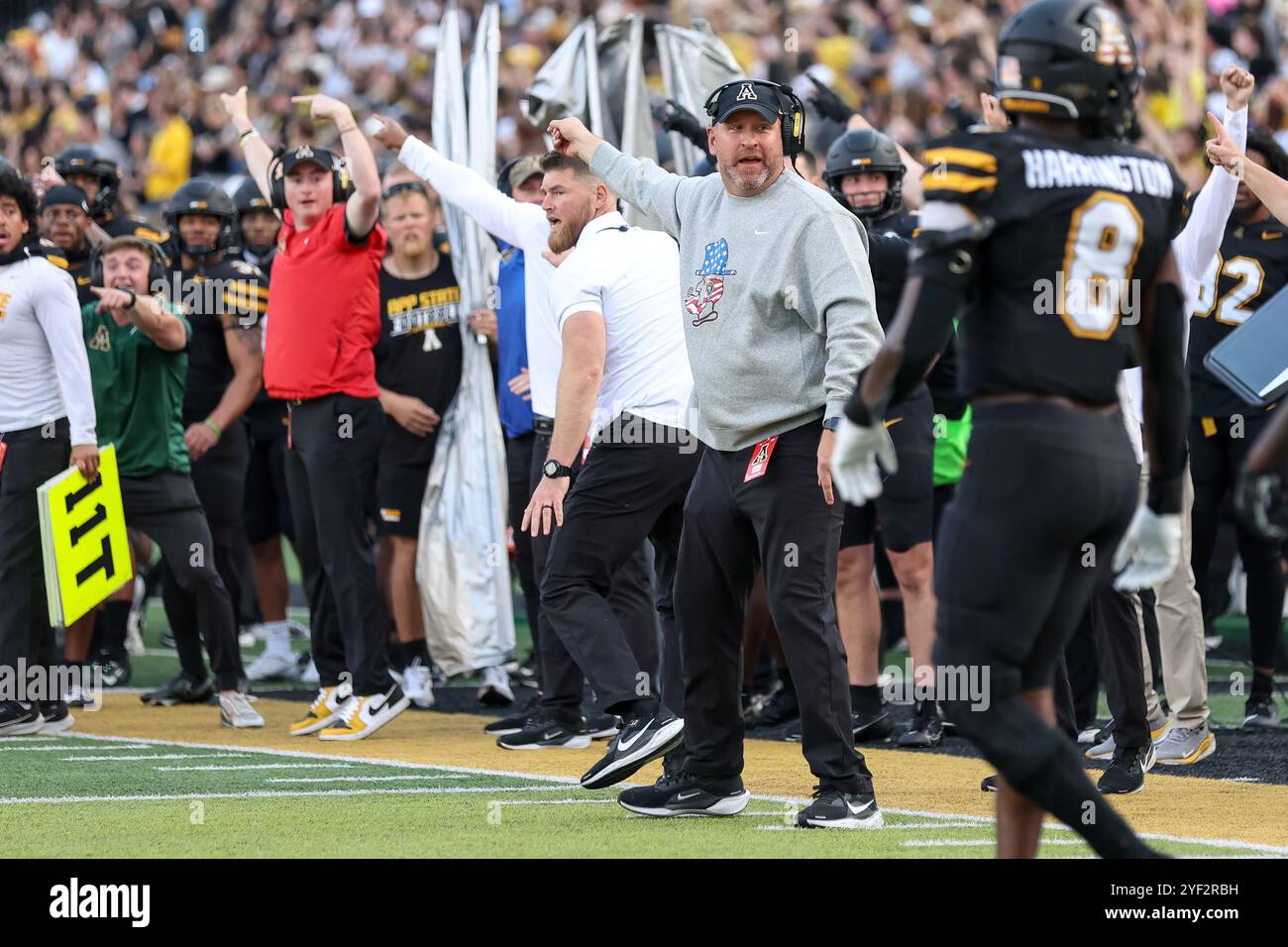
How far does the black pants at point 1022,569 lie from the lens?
13.1ft

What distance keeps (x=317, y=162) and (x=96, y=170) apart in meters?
2.49

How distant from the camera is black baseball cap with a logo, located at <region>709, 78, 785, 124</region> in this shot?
570 cm

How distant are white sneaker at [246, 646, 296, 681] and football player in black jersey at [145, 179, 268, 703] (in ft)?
1.46

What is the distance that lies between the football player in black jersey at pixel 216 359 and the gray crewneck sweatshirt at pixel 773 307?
14.3 ft

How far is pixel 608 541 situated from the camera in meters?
6.64

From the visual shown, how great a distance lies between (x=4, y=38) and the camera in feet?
79.5

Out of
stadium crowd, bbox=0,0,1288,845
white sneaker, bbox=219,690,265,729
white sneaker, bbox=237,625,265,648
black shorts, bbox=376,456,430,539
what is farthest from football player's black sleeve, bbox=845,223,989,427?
white sneaker, bbox=237,625,265,648

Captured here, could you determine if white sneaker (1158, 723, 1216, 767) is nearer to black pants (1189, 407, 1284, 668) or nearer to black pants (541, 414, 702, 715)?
black pants (1189, 407, 1284, 668)

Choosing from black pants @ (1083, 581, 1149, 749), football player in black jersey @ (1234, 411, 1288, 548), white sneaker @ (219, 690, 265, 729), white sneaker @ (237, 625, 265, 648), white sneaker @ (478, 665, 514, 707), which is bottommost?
white sneaker @ (237, 625, 265, 648)

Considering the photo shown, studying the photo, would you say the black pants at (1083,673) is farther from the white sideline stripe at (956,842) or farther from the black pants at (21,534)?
the black pants at (21,534)

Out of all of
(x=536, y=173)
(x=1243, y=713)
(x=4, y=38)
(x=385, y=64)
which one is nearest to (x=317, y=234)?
(x=536, y=173)

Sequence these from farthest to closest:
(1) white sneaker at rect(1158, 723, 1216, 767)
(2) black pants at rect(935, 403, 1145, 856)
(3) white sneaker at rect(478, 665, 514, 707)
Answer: (3) white sneaker at rect(478, 665, 514, 707), (1) white sneaker at rect(1158, 723, 1216, 767), (2) black pants at rect(935, 403, 1145, 856)

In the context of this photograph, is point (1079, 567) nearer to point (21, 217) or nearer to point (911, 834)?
point (911, 834)
